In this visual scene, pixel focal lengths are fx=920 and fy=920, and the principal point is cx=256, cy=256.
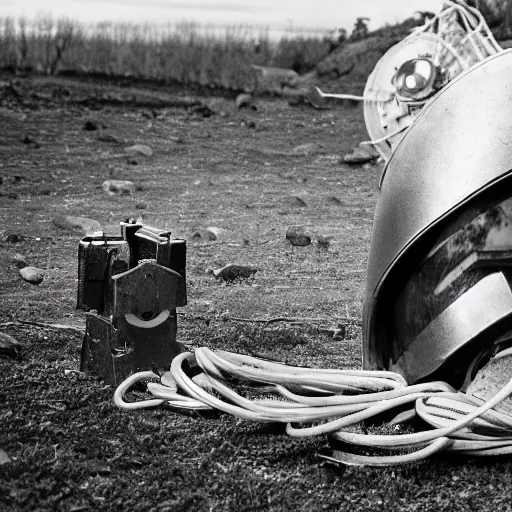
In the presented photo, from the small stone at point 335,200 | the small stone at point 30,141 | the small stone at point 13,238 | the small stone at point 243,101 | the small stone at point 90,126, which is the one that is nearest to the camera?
the small stone at point 13,238

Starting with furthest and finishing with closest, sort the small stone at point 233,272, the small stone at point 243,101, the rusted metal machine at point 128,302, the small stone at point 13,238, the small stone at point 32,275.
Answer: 1. the small stone at point 243,101
2. the small stone at point 13,238
3. the small stone at point 233,272
4. the small stone at point 32,275
5. the rusted metal machine at point 128,302

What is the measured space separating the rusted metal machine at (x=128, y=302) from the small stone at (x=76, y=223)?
323 cm

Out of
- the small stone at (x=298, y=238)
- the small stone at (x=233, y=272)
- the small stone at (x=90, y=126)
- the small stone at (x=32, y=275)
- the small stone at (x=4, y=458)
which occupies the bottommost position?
the small stone at (x=90, y=126)

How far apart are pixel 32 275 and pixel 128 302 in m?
2.23

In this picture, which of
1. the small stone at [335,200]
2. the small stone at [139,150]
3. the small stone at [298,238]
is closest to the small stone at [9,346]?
the small stone at [298,238]

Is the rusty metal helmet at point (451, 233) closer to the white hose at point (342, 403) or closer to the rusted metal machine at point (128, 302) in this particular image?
the white hose at point (342, 403)

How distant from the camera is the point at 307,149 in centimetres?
1117

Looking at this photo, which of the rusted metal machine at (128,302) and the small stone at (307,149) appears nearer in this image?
the rusted metal machine at (128,302)

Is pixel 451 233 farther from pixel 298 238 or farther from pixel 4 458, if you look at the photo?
pixel 298 238

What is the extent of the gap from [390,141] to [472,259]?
491 centimetres

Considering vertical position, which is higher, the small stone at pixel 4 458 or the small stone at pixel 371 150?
the small stone at pixel 4 458

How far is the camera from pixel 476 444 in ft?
9.85

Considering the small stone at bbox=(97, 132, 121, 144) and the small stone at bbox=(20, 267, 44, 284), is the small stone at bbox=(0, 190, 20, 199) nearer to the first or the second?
the small stone at bbox=(20, 267, 44, 284)

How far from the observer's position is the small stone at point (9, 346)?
163 inches
